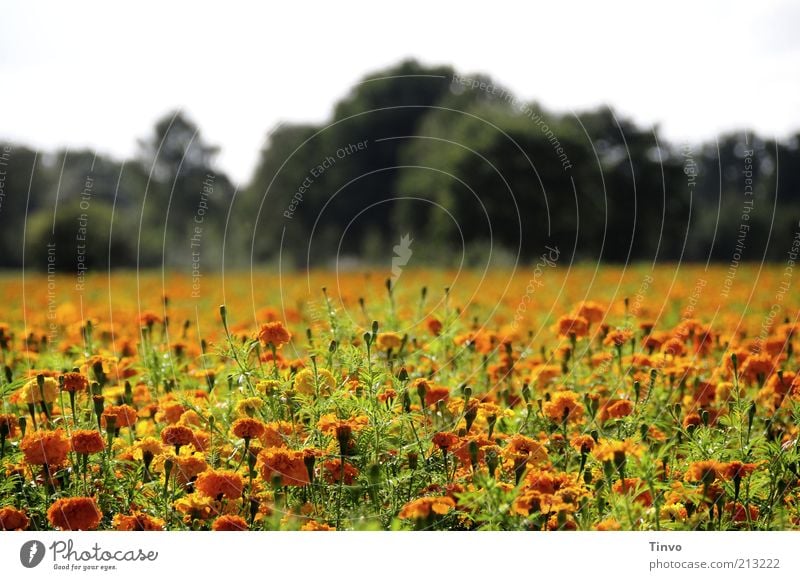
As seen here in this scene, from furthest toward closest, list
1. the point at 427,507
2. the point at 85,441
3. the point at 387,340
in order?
the point at 387,340, the point at 85,441, the point at 427,507

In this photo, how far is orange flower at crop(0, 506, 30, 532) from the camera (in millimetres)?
Answer: 2602

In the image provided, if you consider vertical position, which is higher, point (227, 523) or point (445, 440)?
point (445, 440)

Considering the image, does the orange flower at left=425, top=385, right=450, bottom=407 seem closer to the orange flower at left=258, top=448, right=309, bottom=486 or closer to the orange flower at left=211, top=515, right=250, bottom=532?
→ the orange flower at left=258, top=448, right=309, bottom=486

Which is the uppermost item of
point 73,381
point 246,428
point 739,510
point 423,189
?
point 423,189

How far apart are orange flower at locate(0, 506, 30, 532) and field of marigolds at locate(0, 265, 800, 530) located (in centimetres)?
1

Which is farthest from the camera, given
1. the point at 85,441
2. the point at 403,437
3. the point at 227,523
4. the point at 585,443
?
the point at 403,437

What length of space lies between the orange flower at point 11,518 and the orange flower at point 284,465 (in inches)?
34.7

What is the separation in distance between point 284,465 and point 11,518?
0.99 m

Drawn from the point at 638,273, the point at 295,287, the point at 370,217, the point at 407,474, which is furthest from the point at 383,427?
the point at 370,217

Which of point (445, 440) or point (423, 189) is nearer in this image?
point (445, 440)

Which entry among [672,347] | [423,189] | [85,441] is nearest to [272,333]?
[85,441]

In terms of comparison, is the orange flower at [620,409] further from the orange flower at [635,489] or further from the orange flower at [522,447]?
the orange flower at [522,447]

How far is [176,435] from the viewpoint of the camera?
2.52 metres

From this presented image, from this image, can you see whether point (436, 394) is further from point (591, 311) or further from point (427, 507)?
point (591, 311)
